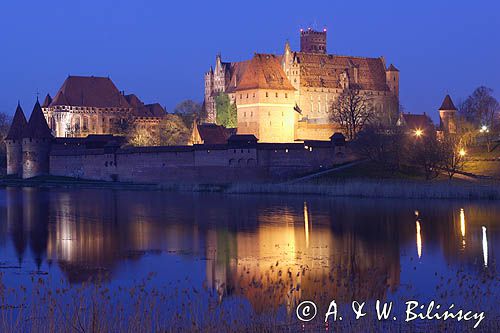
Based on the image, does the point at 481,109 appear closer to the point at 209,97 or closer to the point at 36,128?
the point at 209,97

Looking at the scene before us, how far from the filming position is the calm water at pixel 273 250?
44.2ft

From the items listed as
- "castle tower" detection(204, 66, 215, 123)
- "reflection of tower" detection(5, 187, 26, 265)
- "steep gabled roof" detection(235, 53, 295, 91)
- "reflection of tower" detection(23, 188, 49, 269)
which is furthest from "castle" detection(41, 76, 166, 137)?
"reflection of tower" detection(5, 187, 26, 265)

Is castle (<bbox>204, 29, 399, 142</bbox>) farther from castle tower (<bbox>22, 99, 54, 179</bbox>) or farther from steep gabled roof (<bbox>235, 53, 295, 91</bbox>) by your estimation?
castle tower (<bbox>22, 99, 54, 179</bbox>)

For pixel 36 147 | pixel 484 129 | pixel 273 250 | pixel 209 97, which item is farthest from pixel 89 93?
pixel 273 250

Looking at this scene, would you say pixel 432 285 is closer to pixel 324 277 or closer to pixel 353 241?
pixel 324 277

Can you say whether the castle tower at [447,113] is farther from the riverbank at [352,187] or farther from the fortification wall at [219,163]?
the riverbank at [352,187]

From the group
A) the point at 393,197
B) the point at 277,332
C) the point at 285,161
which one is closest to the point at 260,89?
the point at 285,161

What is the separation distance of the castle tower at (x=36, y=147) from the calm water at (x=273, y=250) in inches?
1008

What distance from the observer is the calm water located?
1347 cm

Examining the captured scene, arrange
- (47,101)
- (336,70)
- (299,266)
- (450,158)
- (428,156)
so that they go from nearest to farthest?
(299,266) < (428,156) < (450,158) < (336,70) < (47,101)

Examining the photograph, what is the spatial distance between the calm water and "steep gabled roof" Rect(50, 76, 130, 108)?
1718 inches

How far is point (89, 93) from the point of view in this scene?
76.7 metres

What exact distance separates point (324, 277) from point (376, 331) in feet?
15.0

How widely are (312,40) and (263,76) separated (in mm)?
37308
